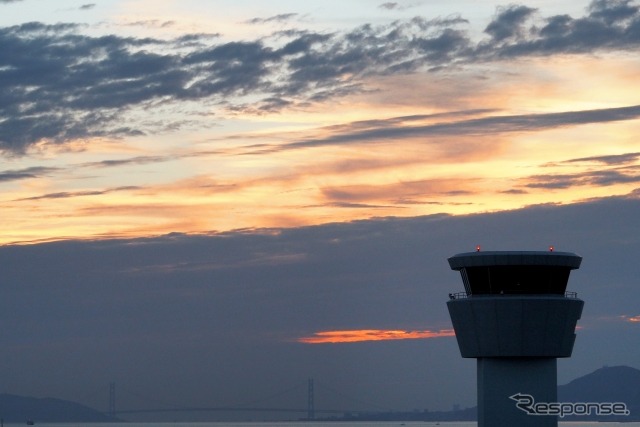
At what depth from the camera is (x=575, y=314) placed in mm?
64062

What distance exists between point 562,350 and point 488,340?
13.0 ft

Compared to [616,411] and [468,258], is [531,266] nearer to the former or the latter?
[468,258]

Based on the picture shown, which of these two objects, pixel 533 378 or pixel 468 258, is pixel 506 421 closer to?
pixel 533 378

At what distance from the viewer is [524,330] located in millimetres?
62875

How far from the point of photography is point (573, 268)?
64625mm

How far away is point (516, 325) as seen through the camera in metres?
63.0

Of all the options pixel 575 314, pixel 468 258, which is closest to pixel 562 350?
pixel 575 314

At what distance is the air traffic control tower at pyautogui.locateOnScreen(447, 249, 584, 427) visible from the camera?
62938mm

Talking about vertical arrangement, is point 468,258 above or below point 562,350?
above

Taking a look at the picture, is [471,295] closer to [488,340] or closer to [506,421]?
[488,340]

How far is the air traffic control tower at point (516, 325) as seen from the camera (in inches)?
2478

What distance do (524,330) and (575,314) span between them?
3248 mm

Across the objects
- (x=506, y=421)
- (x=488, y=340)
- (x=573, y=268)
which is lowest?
(x=506, y=421)

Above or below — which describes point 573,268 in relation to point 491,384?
above
